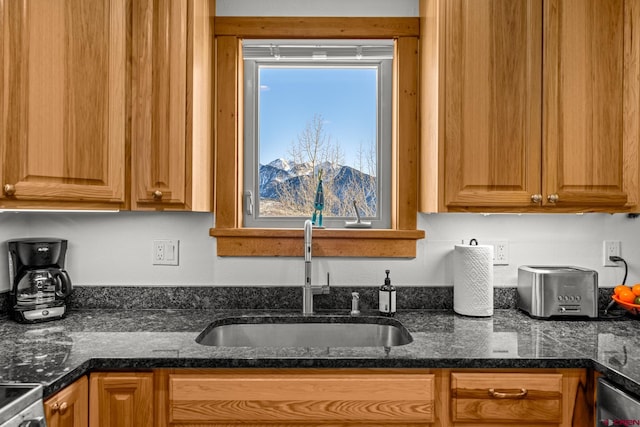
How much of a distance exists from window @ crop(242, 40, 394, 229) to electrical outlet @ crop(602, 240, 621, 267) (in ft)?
3.21

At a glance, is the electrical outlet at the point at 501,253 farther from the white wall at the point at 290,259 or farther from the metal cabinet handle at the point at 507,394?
the metal cabinet handle at the point at 507,394

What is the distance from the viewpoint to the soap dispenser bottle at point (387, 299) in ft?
6.31

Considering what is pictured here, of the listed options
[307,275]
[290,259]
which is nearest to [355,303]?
[307,275]

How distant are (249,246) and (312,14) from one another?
108cm

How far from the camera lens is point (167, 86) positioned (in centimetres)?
175

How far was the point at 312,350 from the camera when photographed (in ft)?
4.81

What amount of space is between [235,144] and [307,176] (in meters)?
0.38

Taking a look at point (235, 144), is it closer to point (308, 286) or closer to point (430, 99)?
point (308, 286)

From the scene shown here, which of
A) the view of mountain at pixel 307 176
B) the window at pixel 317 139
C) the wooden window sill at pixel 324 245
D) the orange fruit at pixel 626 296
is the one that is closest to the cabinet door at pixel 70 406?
the wooden window sill at pixel 324 245

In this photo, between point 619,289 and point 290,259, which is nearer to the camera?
point 619,289

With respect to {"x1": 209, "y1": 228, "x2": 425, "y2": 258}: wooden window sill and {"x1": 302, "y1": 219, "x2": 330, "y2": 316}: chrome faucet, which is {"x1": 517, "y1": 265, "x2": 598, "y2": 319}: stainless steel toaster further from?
{"x1": 302, "y1": 219, "x2": 330, "y2": 316}: chrome faucet

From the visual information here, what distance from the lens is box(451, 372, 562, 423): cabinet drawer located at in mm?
1417

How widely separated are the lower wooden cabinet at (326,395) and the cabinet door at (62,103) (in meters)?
0.67

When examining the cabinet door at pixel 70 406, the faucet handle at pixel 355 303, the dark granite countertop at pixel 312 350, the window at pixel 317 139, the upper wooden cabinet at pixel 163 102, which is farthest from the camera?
the window at pixel 317 139
